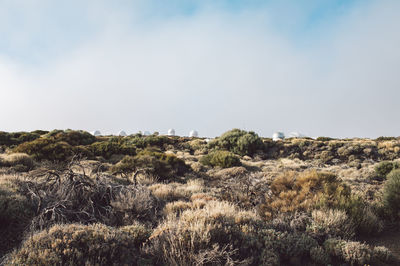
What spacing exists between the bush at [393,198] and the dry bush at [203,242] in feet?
14.0

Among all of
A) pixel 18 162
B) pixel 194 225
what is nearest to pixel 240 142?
pixel 18 162

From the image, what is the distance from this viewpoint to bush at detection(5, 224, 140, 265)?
2.61 meters

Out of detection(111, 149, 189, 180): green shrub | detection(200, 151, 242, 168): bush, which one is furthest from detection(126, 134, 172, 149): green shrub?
detection(111, 149, 189, 180): green shrub

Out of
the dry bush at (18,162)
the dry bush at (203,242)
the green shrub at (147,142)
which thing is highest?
the green shrub at (147,142)

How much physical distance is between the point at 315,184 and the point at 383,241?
6.03 ft

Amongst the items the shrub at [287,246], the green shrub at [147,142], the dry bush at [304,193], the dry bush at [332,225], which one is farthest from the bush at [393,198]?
the green shrub at [147,142]

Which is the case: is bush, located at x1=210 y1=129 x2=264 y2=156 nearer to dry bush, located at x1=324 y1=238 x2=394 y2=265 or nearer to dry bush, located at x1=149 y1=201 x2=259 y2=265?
dry bush, located at x1=324 y1=238 x2=394 y2=265

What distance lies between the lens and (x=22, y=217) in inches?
174

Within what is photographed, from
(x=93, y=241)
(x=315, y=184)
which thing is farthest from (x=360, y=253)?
(x=93, y=241)

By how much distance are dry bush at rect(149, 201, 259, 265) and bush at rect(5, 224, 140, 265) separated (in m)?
0.43

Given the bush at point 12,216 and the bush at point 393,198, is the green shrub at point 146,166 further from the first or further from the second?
the bush at point 393,198

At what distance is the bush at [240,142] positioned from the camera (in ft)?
77.6

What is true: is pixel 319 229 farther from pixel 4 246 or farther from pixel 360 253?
pixel 4 246

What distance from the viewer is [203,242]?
3.31 meters
